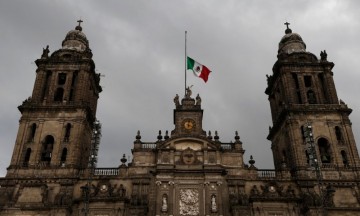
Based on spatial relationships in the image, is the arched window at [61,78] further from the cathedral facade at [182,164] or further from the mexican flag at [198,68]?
the mexican flag at [198,68]

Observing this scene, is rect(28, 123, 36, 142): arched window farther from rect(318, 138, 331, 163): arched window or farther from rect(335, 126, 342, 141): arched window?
rect(335, 126, 342, 141): arched window

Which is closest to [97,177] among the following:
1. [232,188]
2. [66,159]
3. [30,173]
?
[66,159]

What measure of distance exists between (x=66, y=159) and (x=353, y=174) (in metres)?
27.0

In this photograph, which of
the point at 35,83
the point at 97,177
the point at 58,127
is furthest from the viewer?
the point at 35,83

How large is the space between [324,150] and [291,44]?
14.1 metres

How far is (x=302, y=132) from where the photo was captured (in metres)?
41.0

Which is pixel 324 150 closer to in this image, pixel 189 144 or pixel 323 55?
pixel 323 55

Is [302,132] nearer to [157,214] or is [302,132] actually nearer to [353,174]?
[353,174]

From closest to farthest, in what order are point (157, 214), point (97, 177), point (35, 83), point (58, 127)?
point (157, 214) < point (97, 177) < point (58, 127) < point (35, 83)

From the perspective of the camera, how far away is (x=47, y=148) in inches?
1582

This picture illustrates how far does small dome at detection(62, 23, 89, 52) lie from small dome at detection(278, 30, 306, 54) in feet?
77.0

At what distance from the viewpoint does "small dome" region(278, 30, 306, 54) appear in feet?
158

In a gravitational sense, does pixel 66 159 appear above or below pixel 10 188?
above

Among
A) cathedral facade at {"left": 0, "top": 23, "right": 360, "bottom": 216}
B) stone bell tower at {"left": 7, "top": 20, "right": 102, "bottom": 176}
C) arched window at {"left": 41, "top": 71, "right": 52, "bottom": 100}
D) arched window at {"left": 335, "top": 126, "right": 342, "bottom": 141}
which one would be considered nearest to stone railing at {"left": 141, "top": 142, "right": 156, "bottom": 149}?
cathedral facade at {"left": 0, "top": 23, "right": 360, "bottom": 216}
